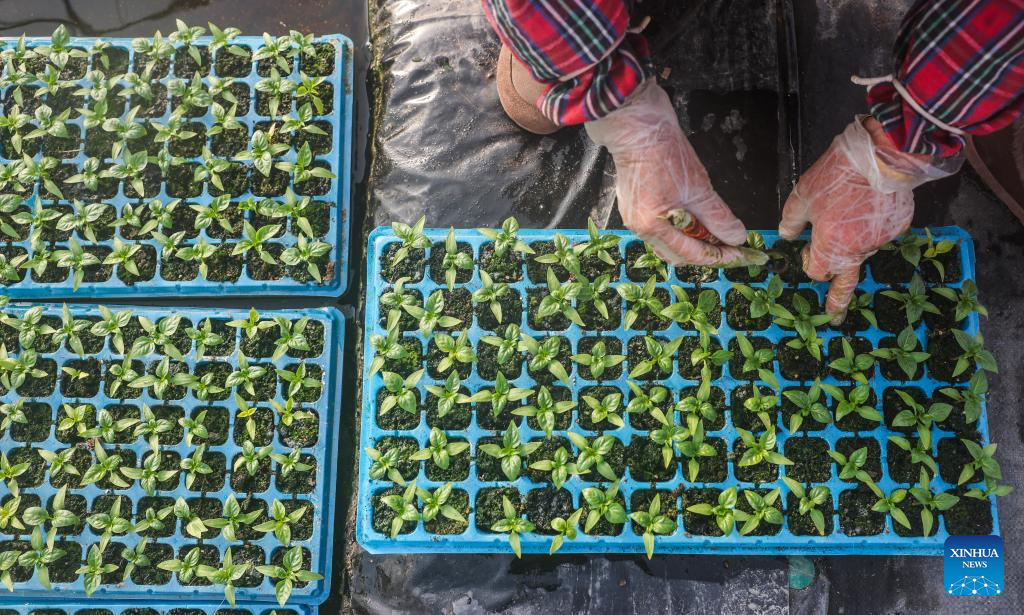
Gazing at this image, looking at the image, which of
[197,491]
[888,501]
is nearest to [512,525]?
[197,491]

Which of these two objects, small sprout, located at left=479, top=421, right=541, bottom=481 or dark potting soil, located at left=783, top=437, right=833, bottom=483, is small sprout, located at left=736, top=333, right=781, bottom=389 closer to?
dark potting soil, located at left=783, top=437, right=833, bottom=483

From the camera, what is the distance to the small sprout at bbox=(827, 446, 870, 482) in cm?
190

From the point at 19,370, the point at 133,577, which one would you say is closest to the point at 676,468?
the point at 133,577

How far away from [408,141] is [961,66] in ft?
5.15

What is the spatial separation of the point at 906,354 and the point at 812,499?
508mm

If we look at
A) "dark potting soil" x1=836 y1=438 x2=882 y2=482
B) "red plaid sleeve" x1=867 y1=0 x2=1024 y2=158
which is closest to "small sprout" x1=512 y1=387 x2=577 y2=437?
"dark potting soil" x1=836 y1=438 x2=882 y2=482

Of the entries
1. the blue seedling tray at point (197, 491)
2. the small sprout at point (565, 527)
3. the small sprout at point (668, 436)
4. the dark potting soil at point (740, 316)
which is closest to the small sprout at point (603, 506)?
the small sprout at point (565, 527)

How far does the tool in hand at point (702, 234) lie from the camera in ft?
5.94

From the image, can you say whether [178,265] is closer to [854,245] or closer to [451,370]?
[451,370]

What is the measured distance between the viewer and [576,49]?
140 cm

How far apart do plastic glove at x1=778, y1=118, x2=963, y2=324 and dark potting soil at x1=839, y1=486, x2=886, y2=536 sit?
0.55 m

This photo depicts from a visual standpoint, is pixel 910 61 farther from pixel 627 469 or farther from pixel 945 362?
pixel 627 469

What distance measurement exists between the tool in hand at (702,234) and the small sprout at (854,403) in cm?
42

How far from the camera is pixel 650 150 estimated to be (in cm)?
180
